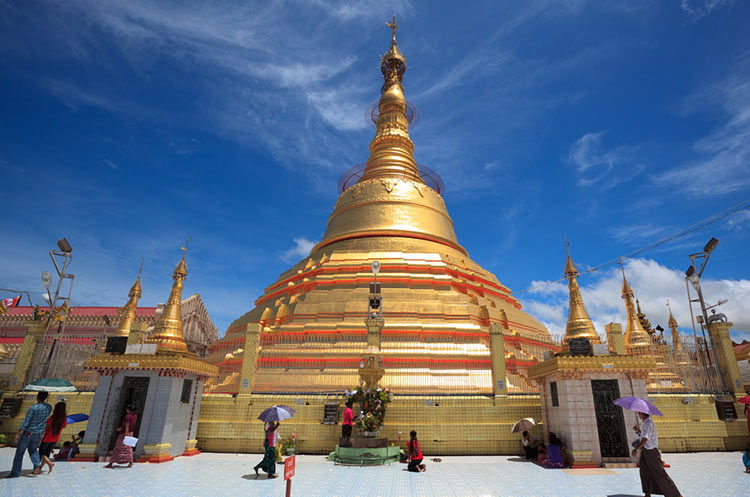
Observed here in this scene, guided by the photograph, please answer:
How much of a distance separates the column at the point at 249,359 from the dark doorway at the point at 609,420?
10.2 meters

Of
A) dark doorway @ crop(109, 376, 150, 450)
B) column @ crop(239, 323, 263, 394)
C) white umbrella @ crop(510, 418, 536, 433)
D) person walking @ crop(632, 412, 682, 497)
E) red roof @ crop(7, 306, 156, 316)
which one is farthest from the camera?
red roof @ crop(7, 306, 156, 316)

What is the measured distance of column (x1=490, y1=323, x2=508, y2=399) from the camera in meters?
13.3

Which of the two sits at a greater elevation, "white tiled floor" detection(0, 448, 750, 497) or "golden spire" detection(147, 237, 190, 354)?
"golden spire" detection(147, 237, 190, 354)

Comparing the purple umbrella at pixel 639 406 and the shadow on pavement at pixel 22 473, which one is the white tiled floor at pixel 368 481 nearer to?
the shadow on pavement at pixel 22 473

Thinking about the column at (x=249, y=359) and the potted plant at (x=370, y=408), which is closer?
the potted plant at (x=370, y=408)

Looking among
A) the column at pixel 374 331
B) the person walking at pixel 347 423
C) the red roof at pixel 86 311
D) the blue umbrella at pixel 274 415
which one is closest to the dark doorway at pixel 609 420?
the person walking at pixel 347 423

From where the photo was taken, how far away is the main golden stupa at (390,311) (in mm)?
15852

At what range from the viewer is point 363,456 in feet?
35.0

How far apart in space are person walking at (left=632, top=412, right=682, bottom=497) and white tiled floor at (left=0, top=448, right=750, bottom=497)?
31.3 inches

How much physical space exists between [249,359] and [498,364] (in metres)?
8.29

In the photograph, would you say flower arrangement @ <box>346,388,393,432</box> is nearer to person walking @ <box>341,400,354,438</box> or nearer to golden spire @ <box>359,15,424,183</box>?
person walking @ <box>341,400,354,438</box>

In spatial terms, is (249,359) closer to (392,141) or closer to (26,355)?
(26,355)

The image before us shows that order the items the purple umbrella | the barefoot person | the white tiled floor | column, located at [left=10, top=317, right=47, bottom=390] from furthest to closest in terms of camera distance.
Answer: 1. column, located at [left=10, top=317, right=47, bottom=390]
2. the barefoot person
3. the purple umbrella
4. the white tiled floor

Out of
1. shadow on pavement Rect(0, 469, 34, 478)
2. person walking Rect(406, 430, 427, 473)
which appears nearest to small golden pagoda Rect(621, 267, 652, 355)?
person walking Rect(406, 430, 427, 473)
